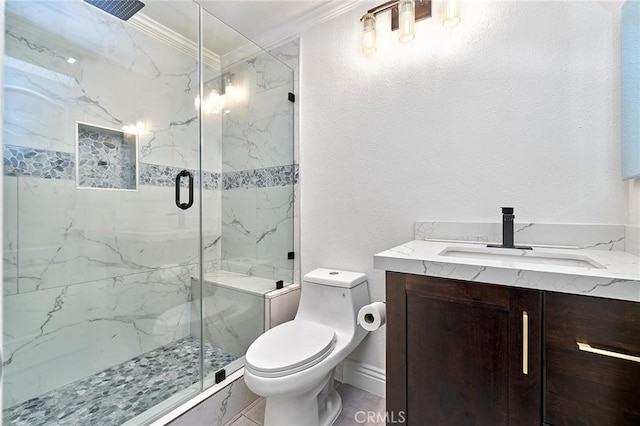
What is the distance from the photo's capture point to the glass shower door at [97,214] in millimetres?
1350

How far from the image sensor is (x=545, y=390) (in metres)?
0.72

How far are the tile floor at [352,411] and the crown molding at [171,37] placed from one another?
83.4 inches

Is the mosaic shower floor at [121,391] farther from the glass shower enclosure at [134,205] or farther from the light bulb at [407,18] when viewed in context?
the light bulb at [407,18]

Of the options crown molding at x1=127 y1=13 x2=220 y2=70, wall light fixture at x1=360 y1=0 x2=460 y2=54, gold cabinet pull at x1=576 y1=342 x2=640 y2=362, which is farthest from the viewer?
crown molding at x1=127 y1=13 x2=220 y2=70

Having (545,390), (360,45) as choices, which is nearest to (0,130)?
(545,390)

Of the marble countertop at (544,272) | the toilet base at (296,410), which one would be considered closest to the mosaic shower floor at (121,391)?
the toilet base at (296,410)

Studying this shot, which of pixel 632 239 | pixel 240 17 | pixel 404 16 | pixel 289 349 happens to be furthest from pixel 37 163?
pixel 632 239

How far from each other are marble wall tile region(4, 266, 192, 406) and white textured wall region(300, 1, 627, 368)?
995mm

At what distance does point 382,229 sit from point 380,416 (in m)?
0.94

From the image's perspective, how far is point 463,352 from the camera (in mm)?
822

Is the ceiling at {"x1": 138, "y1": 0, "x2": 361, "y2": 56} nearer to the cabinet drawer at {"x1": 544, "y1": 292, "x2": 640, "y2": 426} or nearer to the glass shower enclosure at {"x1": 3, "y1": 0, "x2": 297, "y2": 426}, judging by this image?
the glass shower enclosure at {"x1": 3, "y1": 0, "x2": 297, "y2": 426}

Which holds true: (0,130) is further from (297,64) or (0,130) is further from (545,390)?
(297,64)

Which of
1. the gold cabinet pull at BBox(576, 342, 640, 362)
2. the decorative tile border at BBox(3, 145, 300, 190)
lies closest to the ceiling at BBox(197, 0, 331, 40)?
the decorative tile border at BBox(3, 145, 300, 190)

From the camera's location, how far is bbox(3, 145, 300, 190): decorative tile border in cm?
138
